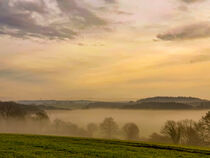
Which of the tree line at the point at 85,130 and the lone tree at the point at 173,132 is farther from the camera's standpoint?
the tree line at the point at 85,130

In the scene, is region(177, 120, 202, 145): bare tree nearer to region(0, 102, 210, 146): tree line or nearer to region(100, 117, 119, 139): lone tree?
region(0, 102, 210, 146): tree line

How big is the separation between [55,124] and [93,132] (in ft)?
83.3

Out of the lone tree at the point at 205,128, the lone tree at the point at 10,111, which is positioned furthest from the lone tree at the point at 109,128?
the lone tree at the point at 205,128

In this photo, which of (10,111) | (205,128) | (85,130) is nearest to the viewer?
(205,128)

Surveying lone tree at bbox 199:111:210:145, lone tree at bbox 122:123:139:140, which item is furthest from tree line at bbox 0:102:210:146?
lone tree at bbox 199:111:210:145

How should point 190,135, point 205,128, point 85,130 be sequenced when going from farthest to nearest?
point 85,130 < point 190,135 < point 205,128

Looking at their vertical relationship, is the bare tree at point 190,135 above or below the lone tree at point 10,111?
below

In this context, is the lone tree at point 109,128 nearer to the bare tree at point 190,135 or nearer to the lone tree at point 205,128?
the bare tree at point 190,135

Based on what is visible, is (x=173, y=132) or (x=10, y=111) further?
(x=10, y=111)

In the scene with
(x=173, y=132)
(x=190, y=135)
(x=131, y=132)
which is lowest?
(x=131, y=132)

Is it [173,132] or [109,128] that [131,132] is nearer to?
[109,128]

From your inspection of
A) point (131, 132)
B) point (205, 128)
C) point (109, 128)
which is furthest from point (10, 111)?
point (205, 128)

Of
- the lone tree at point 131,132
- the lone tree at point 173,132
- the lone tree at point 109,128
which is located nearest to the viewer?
the lone tree at point 173,132

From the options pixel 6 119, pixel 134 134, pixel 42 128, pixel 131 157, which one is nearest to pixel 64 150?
pixel 131 157
